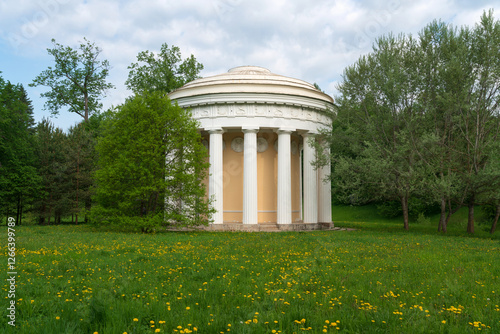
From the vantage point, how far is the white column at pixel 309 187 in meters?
26.7

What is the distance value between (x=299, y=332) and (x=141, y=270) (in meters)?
5.32

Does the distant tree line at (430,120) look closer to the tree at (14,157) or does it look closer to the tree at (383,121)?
the tree at (383,121)

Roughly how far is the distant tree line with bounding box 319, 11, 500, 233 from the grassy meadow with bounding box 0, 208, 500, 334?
29.2ft

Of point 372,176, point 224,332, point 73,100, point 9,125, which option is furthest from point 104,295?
point 73,100

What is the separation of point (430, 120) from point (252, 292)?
18.4 meters

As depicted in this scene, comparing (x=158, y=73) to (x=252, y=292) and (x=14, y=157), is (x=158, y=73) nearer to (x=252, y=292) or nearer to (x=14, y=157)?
(x=14, y=157)

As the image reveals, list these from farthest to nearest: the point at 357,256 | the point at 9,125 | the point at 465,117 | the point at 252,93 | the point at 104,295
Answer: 1. the point at 9,125
2. the point at 252,93
3. the point at 465,117
4. the point at 357,256
5. the point at 104,295

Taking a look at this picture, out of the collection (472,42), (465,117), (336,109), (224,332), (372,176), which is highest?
(472,42)

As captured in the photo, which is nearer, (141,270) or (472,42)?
(141,270)

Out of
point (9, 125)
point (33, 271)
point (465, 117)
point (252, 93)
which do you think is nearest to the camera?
point (33, 271)

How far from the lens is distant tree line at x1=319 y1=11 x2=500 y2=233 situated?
19812 millimetres

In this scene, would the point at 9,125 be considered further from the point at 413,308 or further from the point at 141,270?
the point at 413,308

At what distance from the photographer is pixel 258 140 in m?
28.0

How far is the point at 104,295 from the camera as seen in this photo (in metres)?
6.46
